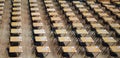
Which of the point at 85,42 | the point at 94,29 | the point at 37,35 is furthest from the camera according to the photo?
the point at 94,29

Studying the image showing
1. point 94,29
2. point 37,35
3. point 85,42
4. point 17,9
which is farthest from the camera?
point 17,9

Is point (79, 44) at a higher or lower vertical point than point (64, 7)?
lower

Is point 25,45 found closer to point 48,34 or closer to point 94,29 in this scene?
point 48,34

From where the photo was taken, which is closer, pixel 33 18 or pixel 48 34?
pixel 48 34

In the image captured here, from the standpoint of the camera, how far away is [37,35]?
11.8 metres

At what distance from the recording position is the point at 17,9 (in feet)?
48.4

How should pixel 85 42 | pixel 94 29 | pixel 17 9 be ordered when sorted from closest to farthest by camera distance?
pixel 85 42, pixel 94 29, pixel 17 9

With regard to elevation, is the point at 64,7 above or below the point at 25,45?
above

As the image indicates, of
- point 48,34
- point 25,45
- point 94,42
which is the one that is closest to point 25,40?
point 25,45

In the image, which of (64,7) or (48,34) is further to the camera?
(64,7)

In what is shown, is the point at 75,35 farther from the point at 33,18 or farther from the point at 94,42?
the point at 33,18

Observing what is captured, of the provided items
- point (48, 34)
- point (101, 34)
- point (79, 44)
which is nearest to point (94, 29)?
point (101, 34)

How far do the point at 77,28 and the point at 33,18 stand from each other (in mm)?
2839

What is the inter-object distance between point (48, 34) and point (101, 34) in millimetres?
2992
